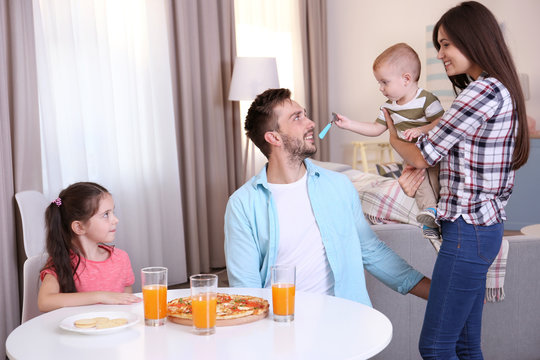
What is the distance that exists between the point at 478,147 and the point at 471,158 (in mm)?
33

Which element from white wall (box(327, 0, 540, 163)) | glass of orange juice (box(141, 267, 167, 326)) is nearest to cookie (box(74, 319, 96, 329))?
glass of orange juice (box(141, 267, 167, 326))

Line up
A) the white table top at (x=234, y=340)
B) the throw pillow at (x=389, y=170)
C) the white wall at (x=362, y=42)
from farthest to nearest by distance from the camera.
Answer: the white wall at (x=362, y=42)
the throw pillow at (x=389, y=170)
the white table top at (x=234, y=340)

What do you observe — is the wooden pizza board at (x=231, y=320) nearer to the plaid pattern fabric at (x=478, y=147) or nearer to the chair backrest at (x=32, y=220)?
the plaid pattern fabric at (x=478, y=147)

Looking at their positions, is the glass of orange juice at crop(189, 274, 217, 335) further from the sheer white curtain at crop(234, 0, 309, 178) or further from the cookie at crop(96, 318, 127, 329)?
the sheer white curtain at crop(234, 0, 309, 178)

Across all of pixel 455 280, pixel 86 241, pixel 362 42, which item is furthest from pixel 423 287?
pixel 362 42

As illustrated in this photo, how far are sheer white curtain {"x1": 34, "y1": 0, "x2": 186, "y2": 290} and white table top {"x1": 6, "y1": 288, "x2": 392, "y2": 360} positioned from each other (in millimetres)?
2461

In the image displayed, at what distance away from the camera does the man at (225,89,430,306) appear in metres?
1.96

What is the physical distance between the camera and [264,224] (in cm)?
199

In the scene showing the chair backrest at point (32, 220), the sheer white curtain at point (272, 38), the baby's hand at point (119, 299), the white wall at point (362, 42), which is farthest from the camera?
the white wall at point (362, 42)

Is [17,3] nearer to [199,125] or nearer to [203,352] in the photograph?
[199,125]

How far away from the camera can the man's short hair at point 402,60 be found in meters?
2.15

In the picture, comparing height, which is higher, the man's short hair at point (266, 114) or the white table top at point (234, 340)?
the man's short hair at point (266, 114)

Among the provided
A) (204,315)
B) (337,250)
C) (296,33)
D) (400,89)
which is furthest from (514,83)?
(296,33)

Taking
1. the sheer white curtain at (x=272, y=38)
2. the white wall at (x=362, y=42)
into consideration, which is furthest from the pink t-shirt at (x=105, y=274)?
the white wall at (x=362, y=42)
